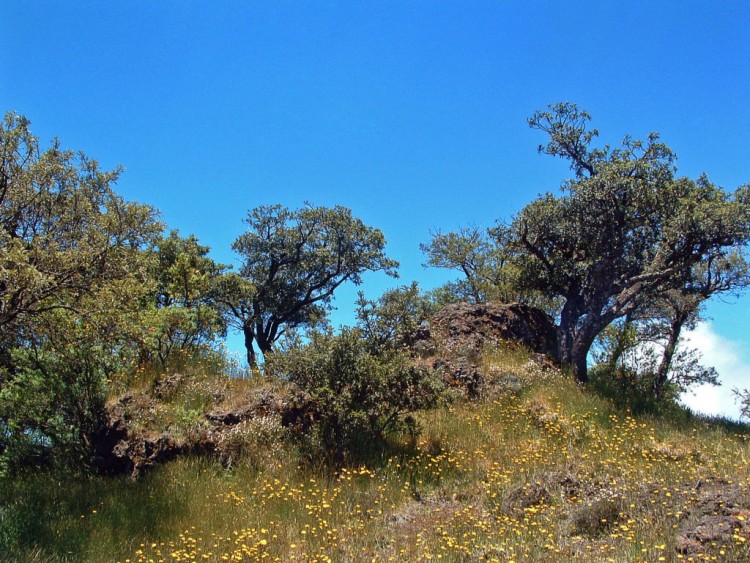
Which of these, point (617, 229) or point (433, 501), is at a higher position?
point (617, 229)

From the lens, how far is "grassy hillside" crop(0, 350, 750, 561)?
6.73 metres

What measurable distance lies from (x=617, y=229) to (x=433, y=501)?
34.1ft

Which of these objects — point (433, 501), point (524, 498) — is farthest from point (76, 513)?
point (524, 498)

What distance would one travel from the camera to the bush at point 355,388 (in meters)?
10.1

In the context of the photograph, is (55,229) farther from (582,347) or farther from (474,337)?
(582,347)

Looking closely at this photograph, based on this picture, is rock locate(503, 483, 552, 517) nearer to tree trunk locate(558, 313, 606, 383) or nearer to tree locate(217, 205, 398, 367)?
tree trunk locate(558, 313, 606, 383)

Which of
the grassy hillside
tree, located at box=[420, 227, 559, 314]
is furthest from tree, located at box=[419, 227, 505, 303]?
the grassy hillside

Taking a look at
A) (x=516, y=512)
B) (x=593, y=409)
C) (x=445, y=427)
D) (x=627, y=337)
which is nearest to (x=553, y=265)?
(x=627, y=337)

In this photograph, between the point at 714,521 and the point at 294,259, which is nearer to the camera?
the point at 714,521

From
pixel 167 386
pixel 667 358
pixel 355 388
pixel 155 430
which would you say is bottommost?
pixel 155 430

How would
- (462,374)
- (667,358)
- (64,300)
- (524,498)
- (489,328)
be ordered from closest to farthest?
(524,498) < (64,300) < (462,374) < (489,328) < (667,358)

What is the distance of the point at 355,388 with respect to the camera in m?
10.2

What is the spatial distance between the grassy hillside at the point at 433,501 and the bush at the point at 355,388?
1.54ft

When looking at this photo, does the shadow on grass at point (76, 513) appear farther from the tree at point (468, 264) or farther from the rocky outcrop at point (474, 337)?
the tree at point (468, 264)
